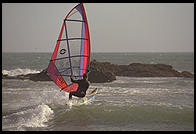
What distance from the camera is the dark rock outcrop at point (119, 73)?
16.2m

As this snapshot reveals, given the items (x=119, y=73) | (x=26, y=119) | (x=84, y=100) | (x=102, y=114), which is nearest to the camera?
(x=26, y=119)

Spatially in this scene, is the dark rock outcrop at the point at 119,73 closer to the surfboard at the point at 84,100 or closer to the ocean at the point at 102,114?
the ocean at the point at 102,114

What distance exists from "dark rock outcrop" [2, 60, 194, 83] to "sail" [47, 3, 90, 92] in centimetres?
716

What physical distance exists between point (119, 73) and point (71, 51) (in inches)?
504

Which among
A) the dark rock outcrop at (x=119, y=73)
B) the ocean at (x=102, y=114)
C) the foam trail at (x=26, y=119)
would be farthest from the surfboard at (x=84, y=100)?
the dark rock outcrop at (x=119, y=73)

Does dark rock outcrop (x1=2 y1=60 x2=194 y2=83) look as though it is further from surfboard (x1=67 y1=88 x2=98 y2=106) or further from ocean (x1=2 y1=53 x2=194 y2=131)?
surfboard (x1=67 y1=88 x2=98 y2=106)

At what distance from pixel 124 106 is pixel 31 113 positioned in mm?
2996

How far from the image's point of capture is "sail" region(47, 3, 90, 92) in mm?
8109

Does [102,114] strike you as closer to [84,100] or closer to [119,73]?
[84,100]

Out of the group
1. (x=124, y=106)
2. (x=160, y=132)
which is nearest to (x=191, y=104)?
(x=124, y=106)

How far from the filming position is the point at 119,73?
20938 millimetres

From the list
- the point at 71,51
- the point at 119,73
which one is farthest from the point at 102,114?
the point at 119,73

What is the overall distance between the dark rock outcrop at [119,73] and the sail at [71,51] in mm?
7165

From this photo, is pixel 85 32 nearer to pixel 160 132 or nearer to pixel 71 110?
pixel 71 110
